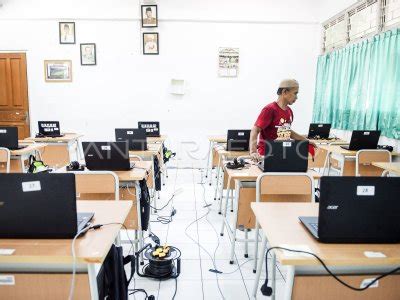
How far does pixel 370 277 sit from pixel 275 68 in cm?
574

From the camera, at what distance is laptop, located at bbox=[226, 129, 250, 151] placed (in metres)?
3.87

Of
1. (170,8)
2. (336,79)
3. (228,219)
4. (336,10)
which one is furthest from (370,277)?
(170,8)

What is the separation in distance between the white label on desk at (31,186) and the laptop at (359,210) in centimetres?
105

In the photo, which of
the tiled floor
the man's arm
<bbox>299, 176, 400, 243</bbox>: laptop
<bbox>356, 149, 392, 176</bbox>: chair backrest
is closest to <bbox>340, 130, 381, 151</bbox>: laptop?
<bbox>356, 149, 392, 176</bbox>: chair backrest

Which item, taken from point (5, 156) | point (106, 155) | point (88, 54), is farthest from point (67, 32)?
point (106, 155)

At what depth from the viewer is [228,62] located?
650 centimetres

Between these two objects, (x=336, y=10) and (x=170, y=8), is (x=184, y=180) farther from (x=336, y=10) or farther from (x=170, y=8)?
(x=336, y=10)

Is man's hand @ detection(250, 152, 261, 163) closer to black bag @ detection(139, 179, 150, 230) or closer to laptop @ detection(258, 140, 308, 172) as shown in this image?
laptop @ detection(258, 140, 308, 172)

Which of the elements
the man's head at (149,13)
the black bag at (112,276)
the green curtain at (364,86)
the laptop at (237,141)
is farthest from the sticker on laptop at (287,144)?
the man's head at (149,13)

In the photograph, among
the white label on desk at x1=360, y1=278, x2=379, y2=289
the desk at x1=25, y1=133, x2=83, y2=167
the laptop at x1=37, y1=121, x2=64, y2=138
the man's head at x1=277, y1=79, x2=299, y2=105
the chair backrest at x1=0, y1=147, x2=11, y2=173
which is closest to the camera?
the white label on desk at x1=360, y1=278, x2=379, y2=289

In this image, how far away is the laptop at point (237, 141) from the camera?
3.87m

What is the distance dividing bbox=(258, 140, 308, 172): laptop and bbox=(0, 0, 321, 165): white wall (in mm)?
4400

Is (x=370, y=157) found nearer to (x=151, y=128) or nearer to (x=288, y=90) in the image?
(x=288, y=90)

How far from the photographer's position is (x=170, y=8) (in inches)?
246
